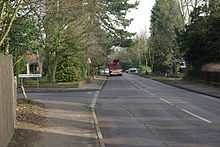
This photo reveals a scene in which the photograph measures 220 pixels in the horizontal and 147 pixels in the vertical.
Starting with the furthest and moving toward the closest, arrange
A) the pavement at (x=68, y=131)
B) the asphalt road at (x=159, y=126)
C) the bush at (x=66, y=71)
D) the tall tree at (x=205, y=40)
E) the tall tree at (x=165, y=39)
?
1. the tall tree at (x=165, y=39)
2. the bush at (x=66, y=71)
3. the tall tree at (x=205, y=40)
4. the asphalt road at (x=159, y=126)
5. the pavement at (x=68, y=131)

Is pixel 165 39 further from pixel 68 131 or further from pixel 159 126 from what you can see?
pixel 68 131

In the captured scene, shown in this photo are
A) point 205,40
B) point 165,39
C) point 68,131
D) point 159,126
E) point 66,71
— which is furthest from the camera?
point 165,39

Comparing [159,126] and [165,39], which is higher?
[165,39]

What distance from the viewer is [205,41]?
3028 cm

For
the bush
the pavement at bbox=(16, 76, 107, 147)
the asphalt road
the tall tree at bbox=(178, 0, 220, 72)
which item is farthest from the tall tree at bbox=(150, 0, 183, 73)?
the pavement at bbox=(16, 76, 107, 147)

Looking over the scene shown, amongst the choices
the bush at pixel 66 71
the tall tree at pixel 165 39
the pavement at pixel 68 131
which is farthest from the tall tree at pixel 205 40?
the pavement at pixel 68 131

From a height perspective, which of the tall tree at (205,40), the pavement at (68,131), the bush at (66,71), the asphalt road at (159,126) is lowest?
the asphalt road at (159,126)

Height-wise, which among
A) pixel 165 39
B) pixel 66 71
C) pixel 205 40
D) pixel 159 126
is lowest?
pixel 159 126

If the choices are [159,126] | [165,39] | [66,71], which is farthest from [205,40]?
[165,39]

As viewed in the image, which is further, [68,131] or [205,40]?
[205,40]

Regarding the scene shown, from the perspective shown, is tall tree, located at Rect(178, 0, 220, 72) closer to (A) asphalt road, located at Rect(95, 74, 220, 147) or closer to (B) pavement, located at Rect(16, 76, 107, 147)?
(A) asphalt road, located at Rect(95, 74, 220, 147)

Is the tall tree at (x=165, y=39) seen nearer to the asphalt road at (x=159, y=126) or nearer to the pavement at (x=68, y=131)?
the asphalt road at (x=159, y=126)

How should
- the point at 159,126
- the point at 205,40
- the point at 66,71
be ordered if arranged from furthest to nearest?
the point at 66,71, the point at 205,40, the point at 159,126

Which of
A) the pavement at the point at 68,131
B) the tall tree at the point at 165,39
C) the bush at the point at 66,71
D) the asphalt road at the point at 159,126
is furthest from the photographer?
the tall tree at the point at 165,39
